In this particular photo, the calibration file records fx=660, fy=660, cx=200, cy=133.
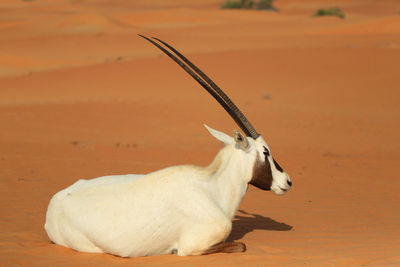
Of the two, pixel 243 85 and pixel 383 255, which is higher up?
pixel 383 255

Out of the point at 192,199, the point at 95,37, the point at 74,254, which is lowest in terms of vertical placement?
the point at 95,37

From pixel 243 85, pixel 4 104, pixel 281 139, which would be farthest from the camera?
pixel 243 85

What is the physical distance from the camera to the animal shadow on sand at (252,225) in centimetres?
671

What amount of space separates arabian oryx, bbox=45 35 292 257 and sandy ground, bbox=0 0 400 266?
0.47 feet

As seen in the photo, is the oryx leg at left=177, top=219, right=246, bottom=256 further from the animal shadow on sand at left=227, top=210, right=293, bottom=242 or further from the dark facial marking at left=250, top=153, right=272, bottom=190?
the animal shadow on sand at left=227, top=210, right=293, bottom=242

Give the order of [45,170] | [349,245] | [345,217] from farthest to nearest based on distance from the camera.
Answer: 1. [45,170]
2. [345,217]
3. [349,245]

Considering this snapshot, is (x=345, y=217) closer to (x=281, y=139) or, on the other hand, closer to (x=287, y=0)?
(x=281, y=139)

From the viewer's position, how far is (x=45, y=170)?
10.9 m

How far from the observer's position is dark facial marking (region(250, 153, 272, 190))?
5.77m

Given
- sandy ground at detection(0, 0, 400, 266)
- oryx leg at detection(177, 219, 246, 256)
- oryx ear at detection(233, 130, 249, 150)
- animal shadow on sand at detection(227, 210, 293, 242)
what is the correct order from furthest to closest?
1. animal shadow on sand at detection(227, 210, 293, 242)
2. sandy ground at detection(0, 0, 400, 266)
3. oryx ear at detection(233, 130, 249, 150)
4. oryx leg at detection(177, 219, 246, 256)

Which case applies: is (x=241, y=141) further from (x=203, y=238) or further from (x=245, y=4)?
(x=245, y=4)

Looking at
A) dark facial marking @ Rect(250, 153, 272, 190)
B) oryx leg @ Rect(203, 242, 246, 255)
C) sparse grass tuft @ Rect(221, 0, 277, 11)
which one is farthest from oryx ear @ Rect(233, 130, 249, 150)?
sparse grass tuft @ Rect(221, 0, 277, 11)

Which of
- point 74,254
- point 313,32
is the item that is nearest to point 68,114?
point 74,254

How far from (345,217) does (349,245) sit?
1717mm
